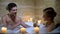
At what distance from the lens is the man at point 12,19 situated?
7.68 feet

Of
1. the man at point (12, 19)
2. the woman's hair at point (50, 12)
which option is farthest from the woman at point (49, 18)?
the man at point (12, 19)

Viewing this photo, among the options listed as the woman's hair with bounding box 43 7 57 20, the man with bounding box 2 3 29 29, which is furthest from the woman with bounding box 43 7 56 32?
the man with bounding box 2 3 29 29

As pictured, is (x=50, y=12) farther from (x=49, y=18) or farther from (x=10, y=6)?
(x=10, y=6)

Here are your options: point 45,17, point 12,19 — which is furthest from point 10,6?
point 45,17

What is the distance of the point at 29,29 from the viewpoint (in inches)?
93.4

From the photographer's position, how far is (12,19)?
237 cm

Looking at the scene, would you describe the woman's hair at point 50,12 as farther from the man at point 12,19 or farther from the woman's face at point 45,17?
the man at point 12,19

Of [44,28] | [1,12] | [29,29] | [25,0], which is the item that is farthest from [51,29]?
[1,12]

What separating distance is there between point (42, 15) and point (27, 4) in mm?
202

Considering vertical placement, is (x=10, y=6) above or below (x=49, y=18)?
above

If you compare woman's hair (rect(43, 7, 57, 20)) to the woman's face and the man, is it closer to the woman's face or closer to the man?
the woman's face

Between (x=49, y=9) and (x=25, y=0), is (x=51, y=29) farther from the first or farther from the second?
(x=25, y=0)

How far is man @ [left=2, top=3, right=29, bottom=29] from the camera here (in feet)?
7.68

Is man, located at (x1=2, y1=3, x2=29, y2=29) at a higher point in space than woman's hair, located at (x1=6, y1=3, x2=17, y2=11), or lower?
lower
